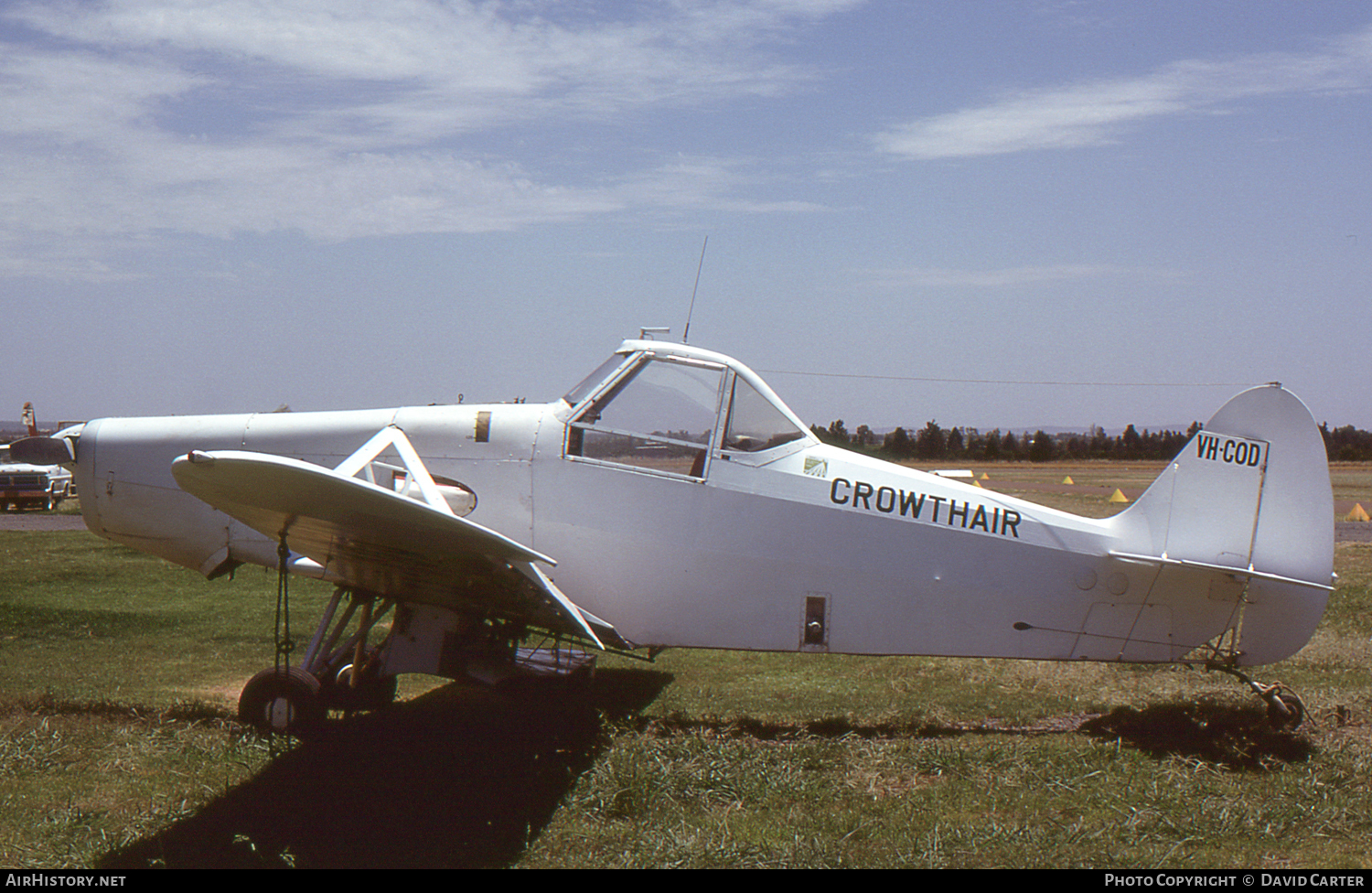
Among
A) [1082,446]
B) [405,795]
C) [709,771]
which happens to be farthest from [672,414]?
[1082,446]

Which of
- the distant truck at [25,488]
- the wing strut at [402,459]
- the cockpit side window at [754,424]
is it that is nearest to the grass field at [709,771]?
the wing strut at [402,459]

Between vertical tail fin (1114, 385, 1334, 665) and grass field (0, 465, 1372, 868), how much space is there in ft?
2.58

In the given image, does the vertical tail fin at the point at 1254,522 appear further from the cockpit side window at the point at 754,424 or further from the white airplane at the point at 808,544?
the cockpit side window at the point at 754,424

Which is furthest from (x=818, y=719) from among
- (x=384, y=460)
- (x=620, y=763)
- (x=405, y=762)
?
(x=384, y=460)

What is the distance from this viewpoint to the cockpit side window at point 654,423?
6.24 m

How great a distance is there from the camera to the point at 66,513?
2525 centimetres

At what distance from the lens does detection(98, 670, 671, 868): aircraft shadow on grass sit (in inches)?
179

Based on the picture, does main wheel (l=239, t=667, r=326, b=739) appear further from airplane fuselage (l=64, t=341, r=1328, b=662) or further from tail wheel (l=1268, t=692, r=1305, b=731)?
tail wheel (l=1268, t=692, r=1305, b=731)

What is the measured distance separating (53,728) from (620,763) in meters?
3.75

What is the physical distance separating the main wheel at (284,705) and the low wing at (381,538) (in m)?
0.67

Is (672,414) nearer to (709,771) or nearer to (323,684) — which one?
(709,771)

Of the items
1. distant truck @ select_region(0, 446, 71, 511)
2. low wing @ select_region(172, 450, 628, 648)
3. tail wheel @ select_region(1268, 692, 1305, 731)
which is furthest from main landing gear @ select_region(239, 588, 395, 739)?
distant truck @ select_region(0, 446, 71, 511)
